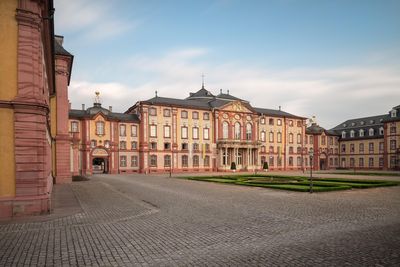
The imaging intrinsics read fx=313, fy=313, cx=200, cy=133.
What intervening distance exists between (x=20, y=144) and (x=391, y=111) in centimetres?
7776

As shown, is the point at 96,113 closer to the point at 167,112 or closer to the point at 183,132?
the point at 167,112

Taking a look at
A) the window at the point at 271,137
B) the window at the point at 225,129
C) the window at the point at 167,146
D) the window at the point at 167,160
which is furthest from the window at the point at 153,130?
the window at the point at 271,137

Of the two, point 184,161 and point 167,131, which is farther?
point 184,161

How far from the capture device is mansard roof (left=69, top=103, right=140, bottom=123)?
5369cm

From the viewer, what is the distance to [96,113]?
54.3 meters

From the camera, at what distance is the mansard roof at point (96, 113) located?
53.7 metres

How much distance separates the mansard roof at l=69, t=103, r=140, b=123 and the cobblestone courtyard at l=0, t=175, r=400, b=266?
40.7 meters

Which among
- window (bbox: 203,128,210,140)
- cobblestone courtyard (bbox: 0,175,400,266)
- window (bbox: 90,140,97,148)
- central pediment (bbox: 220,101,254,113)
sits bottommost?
cobblestone courtyard (bbox: 0,175,400,266)

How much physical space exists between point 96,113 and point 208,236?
48.6 metres

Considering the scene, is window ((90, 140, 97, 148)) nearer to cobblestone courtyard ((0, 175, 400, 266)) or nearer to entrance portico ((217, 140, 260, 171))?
entrance portico ((217, 140, 260, 171))

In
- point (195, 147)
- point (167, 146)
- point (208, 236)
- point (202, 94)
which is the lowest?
point (208, 236)

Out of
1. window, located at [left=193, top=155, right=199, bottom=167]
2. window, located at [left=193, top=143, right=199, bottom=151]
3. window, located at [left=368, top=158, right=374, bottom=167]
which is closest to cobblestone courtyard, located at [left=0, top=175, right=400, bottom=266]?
window, located at [left=193, top=155, right=199, bottom=167]

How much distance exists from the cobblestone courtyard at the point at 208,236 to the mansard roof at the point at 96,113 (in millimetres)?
40687

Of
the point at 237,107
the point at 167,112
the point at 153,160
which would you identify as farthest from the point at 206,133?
the point at 153,160
